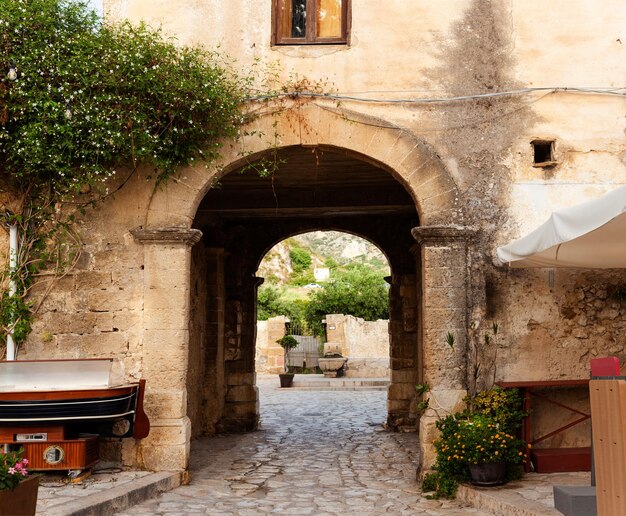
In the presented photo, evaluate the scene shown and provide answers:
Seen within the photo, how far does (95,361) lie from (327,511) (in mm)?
2539

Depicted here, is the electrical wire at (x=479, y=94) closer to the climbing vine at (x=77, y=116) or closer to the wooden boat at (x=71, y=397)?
the climbing vine at (x=77, y=116)

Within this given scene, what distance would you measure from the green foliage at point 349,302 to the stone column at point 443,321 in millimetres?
24158

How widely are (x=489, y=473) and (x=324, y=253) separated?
A: 180ft

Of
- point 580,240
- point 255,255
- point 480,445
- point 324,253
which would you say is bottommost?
point 480,445

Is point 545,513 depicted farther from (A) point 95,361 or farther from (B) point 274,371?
(B) point 274,371

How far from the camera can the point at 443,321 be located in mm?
7258

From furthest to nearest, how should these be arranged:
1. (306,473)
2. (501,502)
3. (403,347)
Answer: (403,347)
(306,473)
(501,502)

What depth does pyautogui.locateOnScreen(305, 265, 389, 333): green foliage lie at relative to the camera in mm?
31859

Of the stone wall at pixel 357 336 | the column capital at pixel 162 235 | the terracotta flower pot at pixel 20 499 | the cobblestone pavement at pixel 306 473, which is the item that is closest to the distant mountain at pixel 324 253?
the stone wall at pixel 357 336

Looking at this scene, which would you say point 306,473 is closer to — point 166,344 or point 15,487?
point 166,344

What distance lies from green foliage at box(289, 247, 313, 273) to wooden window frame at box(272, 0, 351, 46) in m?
44.3

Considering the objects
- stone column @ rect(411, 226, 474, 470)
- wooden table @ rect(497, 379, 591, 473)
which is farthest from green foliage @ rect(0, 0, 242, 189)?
wooden table @ rect(497, 379, 591, 473)

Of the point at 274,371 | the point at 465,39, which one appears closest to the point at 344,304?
the point at 274,371

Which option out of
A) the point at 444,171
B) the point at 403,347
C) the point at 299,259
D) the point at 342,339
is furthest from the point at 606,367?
the point at 299,259
